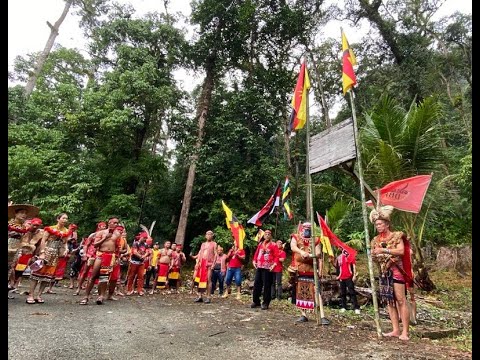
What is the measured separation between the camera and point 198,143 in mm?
15336

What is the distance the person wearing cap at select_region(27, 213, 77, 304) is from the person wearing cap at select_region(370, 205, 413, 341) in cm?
582

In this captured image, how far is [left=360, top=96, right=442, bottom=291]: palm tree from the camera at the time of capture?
757 centimetres

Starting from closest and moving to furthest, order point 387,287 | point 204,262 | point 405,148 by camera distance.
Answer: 1. point 387,287
2. point 405,148
3. point 204,262

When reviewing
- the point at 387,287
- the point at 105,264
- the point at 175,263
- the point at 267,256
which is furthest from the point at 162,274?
the point at 387,287

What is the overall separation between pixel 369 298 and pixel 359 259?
29.8 ft

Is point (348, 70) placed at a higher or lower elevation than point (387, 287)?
higher

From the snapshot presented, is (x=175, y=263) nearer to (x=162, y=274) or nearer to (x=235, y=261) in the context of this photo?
(x=162, y=274)

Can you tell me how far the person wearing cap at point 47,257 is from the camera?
20.3 feet

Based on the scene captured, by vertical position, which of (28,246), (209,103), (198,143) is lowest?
(28,246)

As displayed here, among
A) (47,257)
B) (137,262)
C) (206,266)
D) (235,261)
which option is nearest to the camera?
(47,257)

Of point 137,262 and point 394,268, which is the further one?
point 137,262

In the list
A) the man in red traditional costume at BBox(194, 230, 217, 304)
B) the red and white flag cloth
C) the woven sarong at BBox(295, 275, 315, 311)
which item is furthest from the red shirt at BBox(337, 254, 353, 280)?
the red and white flag cloth

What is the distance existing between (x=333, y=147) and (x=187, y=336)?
360 centimetres

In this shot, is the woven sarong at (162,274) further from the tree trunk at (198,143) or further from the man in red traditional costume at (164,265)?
the tree trunk at (198,143)
